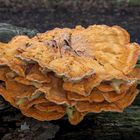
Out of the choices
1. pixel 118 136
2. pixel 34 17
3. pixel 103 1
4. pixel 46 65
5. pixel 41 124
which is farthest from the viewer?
pixel 103 1

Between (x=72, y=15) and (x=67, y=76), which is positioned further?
(x=72, y=15)

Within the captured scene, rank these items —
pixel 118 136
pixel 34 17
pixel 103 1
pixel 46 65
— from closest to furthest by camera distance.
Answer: pixel 46 65 < pixel 118 136 < pixel 34 17 < pixel 103 1

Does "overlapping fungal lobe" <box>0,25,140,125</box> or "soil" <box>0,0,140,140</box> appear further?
"soil" <box>0,0,140,140</box>

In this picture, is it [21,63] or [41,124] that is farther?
[41,124]

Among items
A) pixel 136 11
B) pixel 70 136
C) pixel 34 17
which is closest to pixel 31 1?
pixel 34 17

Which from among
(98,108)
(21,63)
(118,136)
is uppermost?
(21,63)

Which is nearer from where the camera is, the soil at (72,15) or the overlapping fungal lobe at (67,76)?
the overlapping fungal lobe at (67,76)

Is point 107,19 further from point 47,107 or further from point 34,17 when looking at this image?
point 47,107

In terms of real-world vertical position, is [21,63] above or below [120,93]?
above
